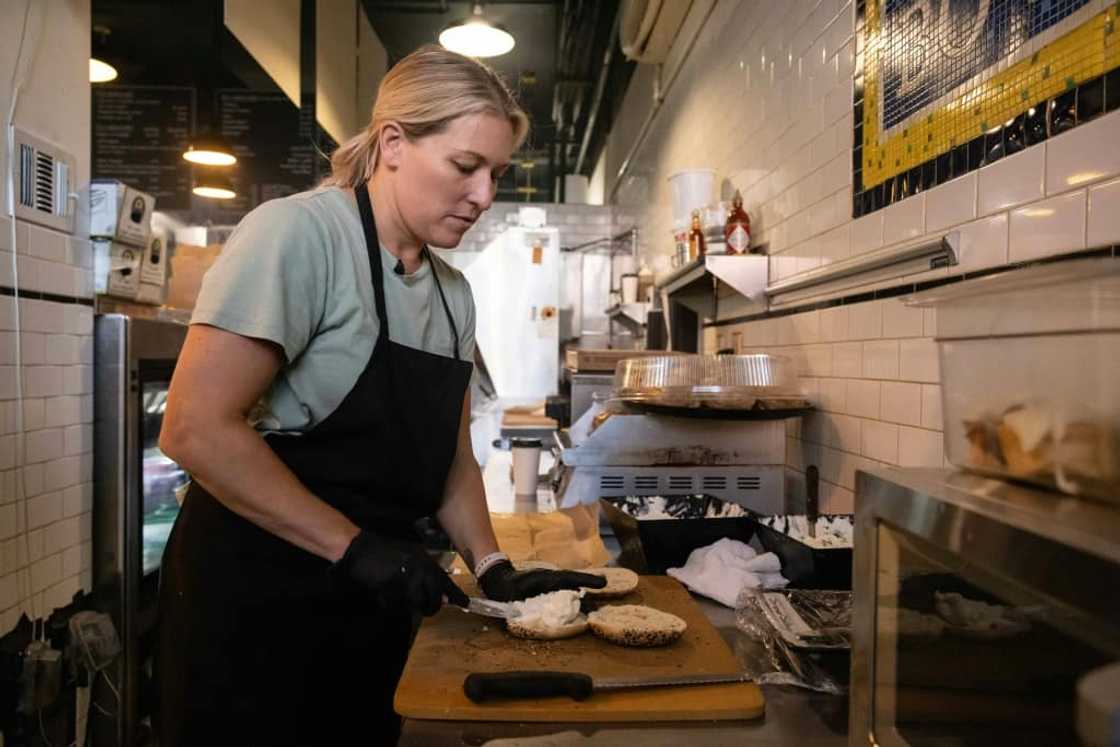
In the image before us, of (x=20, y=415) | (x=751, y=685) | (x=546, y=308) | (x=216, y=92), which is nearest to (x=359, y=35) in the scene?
(x=216, y=92)

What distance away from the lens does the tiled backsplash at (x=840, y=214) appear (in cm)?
126

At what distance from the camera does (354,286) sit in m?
1.42

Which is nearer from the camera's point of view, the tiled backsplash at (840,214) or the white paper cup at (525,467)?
the tiled backsplash at (840,214)

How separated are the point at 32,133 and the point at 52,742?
1.99 metres

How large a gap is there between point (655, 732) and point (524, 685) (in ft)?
0.61

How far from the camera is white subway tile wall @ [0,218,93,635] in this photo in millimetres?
2311

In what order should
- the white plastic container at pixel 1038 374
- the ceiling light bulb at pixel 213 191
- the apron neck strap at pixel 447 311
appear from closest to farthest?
1. the white plastic container at pixel 1038 374
2. the apron neck strap at pixel 447 311
3. the ceiling light bulb at pixel 213 191

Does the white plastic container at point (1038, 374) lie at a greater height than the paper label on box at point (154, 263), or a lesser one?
lesser

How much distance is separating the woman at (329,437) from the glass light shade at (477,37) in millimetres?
3129

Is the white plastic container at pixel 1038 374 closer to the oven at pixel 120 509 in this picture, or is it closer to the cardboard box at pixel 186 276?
the oven at pixel 120 509

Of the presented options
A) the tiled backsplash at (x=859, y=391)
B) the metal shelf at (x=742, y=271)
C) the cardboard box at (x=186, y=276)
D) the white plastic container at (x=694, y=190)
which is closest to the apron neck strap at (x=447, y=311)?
the tiled backsplash at (x=859, y=391)

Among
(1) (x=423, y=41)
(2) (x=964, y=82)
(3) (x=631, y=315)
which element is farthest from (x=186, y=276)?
(1) (x=423, y=41)

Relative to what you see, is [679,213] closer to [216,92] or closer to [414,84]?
[414,84]

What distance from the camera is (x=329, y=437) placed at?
142 cm
